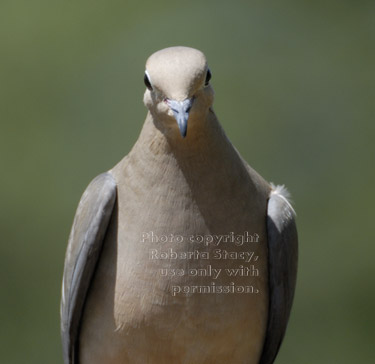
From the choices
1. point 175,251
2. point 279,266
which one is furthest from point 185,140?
point 279,266

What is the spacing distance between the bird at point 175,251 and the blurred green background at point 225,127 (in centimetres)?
354

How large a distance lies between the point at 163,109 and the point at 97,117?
508 cm

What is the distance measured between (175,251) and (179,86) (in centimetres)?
77

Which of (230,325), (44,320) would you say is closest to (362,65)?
(44,320)

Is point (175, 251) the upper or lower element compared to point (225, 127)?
lower

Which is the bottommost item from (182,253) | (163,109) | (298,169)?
(182,253)

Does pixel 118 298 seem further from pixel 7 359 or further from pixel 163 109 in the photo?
pixel 7 359

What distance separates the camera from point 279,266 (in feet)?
14.6

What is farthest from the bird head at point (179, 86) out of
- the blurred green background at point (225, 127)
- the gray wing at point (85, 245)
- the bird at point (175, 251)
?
the blurred green background at point (225, 127)

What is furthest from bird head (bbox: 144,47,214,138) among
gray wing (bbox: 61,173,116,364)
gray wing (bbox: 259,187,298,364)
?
gray wing (bbox: 259,187,298,364)

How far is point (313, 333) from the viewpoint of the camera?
7.84 meters

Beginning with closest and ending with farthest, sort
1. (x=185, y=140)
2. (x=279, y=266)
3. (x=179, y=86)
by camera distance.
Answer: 1. (x=179, y=86)
2. (x=185, y=140)
3. (x=279, y=266)

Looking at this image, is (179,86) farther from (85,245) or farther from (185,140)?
(85,245)

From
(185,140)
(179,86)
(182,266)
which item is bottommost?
(182,266)
